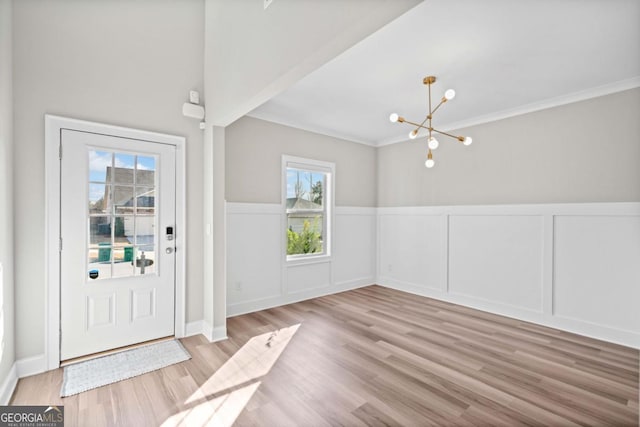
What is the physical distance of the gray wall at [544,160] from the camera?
10.2ft

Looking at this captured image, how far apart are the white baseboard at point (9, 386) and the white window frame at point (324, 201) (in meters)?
2.76

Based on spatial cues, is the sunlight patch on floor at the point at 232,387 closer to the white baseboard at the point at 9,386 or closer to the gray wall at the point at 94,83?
the gray wall at the point at 94,83

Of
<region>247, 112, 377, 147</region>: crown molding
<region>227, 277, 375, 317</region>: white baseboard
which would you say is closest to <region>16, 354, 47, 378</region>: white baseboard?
<region>227, 277, 375, 317</region>: white baseboard

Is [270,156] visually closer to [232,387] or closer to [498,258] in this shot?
[232,387]

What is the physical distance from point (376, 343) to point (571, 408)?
4.96ft

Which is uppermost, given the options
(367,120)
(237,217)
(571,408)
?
(367,120)

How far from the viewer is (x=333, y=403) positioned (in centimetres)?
210

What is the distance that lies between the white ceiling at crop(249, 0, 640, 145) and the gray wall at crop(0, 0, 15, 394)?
2.26 m

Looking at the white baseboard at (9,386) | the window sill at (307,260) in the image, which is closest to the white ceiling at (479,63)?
the window sill at (307,260)

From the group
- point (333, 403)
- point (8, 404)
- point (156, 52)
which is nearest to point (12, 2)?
point (156, 52)

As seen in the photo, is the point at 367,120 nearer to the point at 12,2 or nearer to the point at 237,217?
the point at 237,217

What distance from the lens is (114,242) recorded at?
9.10 feet
